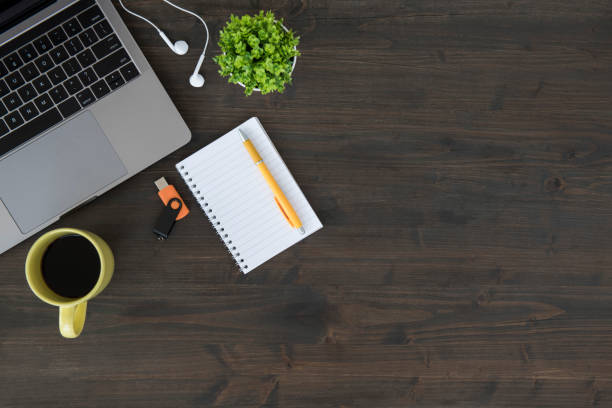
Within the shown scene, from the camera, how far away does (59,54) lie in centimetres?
77

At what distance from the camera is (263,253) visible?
840 millimetres

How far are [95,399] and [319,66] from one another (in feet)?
2.43

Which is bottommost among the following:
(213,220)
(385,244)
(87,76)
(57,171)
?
(385,244)

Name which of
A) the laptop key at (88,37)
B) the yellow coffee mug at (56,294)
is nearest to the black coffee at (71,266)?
the yellow coffee mug at (56,294)

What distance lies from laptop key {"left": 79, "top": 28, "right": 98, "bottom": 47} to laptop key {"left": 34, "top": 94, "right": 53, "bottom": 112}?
11cm

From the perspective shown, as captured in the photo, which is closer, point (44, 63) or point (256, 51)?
point (256, 51)

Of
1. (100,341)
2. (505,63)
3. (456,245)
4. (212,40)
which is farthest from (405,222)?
(100,341)

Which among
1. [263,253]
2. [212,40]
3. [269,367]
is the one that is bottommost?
[269,367]

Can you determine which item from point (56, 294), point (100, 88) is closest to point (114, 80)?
point (100, 88)

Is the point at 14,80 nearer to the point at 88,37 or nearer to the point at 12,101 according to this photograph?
the point at 12,101

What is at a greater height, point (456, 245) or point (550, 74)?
point (550, 74)

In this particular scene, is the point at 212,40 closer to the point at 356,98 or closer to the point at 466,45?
the point at 356,98

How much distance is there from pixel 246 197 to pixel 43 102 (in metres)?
0.37

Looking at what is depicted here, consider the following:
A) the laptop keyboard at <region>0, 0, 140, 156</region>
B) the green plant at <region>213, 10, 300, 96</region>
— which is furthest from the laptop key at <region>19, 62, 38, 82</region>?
the green plant at <region>213, 10, 300, 96</region>
